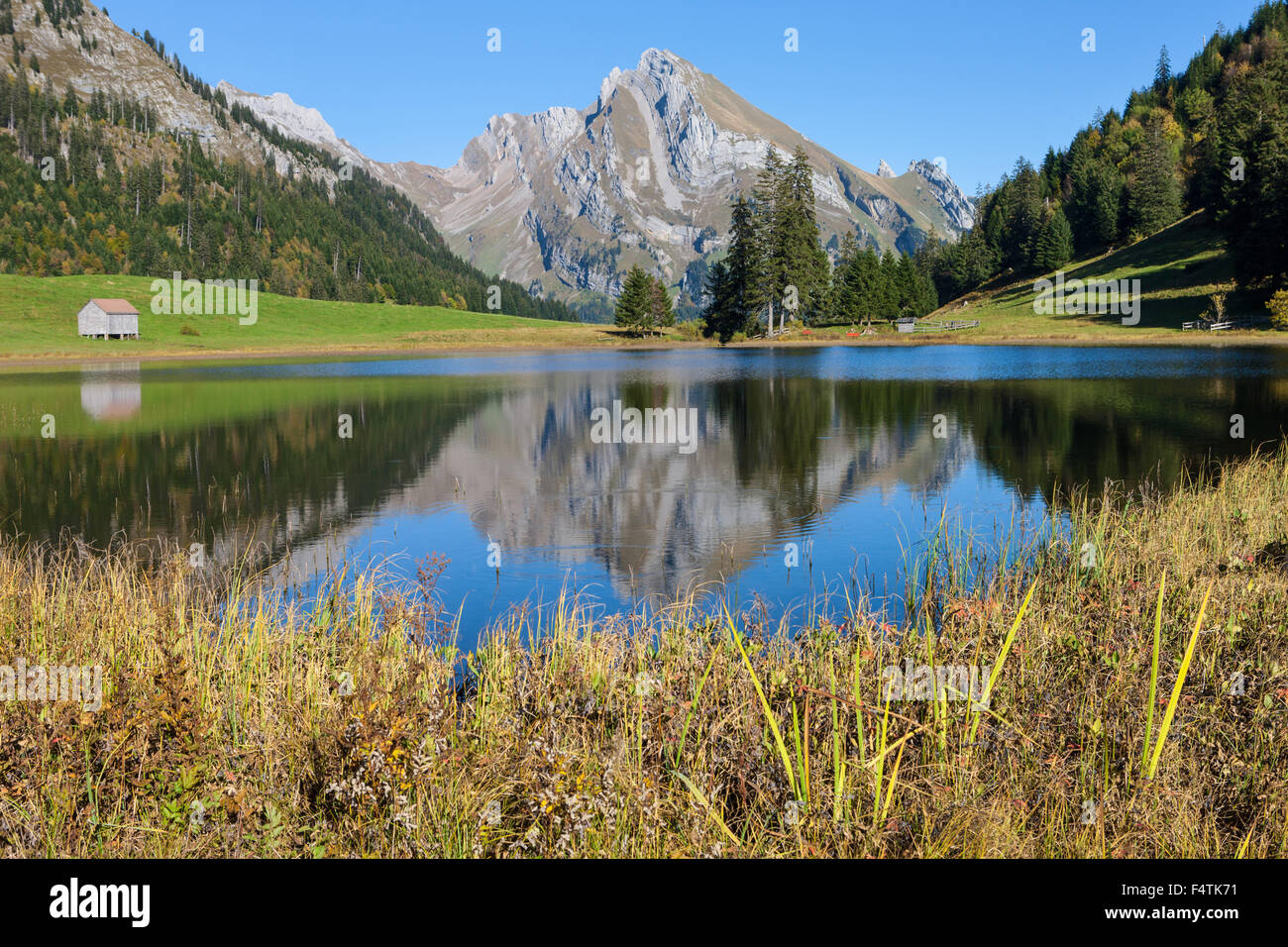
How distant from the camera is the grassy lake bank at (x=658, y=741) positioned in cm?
529

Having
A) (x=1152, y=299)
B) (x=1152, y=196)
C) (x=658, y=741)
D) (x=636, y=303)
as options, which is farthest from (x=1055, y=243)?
(x=658, y=741)

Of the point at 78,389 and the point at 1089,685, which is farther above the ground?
the point at 78,389

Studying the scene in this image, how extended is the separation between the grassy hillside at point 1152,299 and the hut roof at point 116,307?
93.8 m

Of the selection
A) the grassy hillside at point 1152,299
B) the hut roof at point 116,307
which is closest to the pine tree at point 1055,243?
the grassy hillside at point 1152,299

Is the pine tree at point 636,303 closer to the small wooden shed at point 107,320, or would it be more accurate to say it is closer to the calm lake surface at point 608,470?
the small wooden shed at point 107,320

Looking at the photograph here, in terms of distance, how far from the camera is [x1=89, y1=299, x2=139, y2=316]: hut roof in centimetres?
10056

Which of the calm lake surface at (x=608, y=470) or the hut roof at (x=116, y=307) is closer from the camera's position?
the calm lake surface at (x=608, y=470)

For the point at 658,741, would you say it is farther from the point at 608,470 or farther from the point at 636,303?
the point at 636,303

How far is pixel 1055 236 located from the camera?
413ft

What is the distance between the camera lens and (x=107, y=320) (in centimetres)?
10050

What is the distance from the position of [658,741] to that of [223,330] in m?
120
